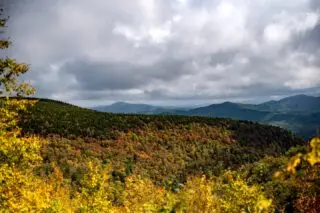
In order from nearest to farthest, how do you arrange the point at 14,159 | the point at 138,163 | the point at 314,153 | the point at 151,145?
the point at 314,153, the point at 14,159, the point at 138,163, the point at 151,145

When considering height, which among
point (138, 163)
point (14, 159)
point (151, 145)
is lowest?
point (138, 163)

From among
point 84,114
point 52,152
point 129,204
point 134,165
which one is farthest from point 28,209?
point 84,114

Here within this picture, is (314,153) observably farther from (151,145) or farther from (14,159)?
(151,145)

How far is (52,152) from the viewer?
323 ft

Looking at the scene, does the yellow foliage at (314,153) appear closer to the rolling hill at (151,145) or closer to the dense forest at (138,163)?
the dense forest at (138,163)

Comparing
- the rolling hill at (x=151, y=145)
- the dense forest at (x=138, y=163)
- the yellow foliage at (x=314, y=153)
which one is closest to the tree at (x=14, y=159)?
the dense forest at (x=138, y=163)

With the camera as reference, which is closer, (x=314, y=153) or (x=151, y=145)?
(x=314, y=153)

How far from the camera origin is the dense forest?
18750 millimetres

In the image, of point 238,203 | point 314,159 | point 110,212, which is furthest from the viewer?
point 110,212

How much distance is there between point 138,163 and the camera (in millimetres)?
110750

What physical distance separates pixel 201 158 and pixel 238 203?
109m

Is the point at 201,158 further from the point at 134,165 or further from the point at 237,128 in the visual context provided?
the point at 237,128

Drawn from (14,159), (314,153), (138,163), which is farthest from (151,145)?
(314,153)

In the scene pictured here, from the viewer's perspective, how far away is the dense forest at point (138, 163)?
738 inches
